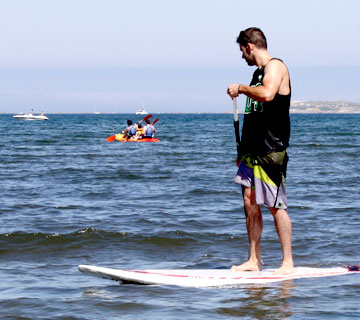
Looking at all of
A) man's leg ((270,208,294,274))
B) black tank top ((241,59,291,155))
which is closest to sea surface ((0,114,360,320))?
man's leg ((270,208,294,274))

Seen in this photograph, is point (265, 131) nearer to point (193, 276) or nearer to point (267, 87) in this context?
point (267, 87)

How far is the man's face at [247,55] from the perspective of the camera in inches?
205

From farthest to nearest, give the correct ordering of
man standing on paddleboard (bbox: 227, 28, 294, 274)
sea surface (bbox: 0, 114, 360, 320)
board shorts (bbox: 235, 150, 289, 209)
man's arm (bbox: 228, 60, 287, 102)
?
board shorts (bbox: 235, 150, 289, 209)
man standing on paddleboard (bbox: 227, 28, 294, 274)
man's arm (bbox: 228, 60, 287, 102)
sea surface (bbox: 0, 114, 360, 320)

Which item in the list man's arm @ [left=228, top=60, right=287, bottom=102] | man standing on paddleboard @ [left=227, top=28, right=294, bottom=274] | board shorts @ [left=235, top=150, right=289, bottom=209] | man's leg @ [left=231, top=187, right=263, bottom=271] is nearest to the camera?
man's arm @ [left=228, top=60, right=287, bottom=102]

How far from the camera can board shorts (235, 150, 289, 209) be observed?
5199 millimetres

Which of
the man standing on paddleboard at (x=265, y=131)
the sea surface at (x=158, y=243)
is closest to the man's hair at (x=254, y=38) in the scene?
the man standing on paddleboard at (x=265, y=131)

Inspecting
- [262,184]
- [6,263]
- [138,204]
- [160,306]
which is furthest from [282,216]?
[138,204]

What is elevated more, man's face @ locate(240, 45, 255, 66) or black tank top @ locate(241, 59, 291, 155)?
man's face @ locate(240, 45, 255, 66)

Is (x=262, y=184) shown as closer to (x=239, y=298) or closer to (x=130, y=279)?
(x=239, y=298)

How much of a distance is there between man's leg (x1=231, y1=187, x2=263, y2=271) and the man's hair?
114cm

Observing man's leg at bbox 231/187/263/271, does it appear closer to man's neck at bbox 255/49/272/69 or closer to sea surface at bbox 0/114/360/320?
sea surface at bbox 0/114/360/320

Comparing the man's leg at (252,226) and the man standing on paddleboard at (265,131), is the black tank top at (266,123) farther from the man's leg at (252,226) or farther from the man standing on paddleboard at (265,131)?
the man's leg at (252,226)

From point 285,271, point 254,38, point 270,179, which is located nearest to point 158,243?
point 285,271

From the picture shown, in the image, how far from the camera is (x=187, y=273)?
548cm
